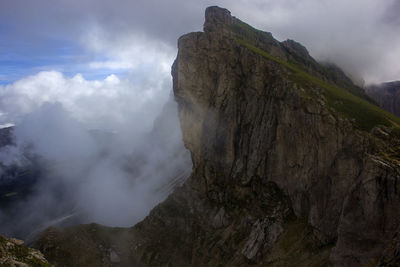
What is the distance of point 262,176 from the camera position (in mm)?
85125

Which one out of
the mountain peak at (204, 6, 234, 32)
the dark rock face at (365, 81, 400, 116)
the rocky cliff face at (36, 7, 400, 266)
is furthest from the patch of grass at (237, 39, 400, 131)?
the dark rock face at (365, 81, 400, 116)

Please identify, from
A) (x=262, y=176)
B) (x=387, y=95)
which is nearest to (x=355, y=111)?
(x=262, y=176)

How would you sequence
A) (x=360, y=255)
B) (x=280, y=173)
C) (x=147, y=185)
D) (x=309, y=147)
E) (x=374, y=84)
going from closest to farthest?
(x=360, y=255)
(x=309, y=147)
(x=280, y=173)
(x=374, y=84)
(x=147, y=185)

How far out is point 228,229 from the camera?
88875 mm

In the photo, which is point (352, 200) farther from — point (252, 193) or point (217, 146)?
point (217, 146)

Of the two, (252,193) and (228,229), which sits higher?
(252,193)

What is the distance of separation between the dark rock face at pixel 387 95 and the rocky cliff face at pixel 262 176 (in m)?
72.1

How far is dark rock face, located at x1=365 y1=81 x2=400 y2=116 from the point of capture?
164m

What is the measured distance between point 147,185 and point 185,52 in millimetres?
112016

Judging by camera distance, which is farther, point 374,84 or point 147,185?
point 147,185

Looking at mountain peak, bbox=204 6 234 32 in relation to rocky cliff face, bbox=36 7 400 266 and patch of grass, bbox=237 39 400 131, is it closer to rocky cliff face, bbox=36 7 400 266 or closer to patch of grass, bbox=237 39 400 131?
rocky cliff face, bbox=36 7 400 266

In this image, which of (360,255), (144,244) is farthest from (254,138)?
(144,244)

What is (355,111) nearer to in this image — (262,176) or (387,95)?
(262,176)

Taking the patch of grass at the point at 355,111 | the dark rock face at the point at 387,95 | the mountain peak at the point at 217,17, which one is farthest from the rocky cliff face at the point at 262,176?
the dark rock face at the point at 387,95
